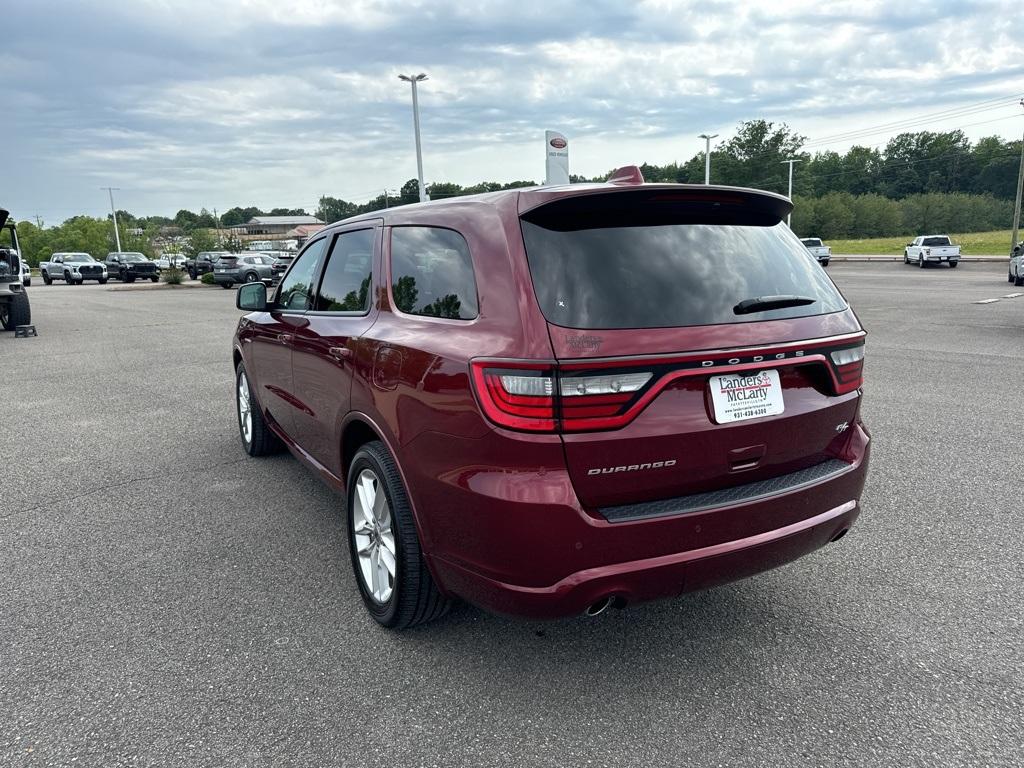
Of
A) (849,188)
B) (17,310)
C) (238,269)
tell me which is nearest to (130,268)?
(238,269)

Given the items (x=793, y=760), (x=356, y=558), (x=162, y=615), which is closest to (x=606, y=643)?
(x=793, y=760)

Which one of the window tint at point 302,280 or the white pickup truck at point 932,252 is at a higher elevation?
the window tint at point 302,280

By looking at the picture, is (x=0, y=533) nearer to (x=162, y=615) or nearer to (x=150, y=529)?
(x=150, y=529)

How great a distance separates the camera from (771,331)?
2535mm

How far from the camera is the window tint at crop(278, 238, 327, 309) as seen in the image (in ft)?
13.6

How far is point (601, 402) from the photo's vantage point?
224 centimetres

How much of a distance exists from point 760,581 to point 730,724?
112cm

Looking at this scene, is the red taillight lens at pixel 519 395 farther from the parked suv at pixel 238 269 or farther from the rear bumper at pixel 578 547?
the parked suv at pixel 238 269

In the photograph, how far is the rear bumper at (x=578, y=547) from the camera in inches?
88.7

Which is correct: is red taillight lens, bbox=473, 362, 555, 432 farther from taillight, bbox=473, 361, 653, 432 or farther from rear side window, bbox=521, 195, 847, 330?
rear side window, bbox=521, 195, 847, 330

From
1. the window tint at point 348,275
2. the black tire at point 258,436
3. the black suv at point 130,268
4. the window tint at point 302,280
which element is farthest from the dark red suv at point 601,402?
the black suv at point 130,268

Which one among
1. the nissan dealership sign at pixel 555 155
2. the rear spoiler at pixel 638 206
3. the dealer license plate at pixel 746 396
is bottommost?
the dealer license plate at pixel 746 396

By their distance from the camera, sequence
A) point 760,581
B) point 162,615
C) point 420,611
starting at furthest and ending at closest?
point 760,581 < point 162,615 < point 420,611

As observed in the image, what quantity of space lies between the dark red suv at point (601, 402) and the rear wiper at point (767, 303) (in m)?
0.01
